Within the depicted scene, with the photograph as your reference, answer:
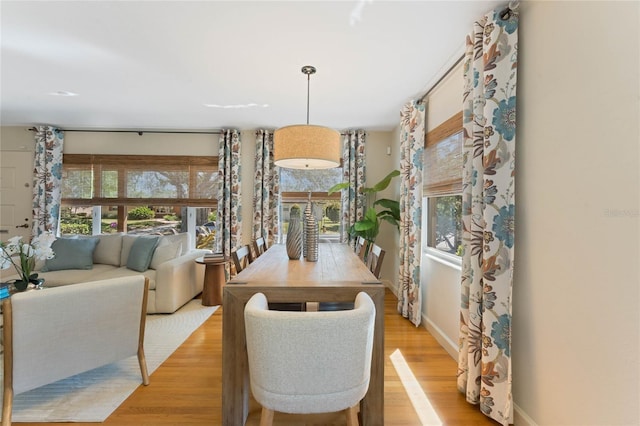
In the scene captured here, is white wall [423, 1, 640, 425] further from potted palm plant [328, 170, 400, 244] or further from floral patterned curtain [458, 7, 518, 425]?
potted palm plant [328, 170, 400, 244]

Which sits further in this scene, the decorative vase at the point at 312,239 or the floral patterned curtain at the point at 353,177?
the floral patterned curtain at the point at 353,177

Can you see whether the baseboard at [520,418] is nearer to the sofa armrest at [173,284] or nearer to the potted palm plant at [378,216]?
the potted palm plant at [378,216]

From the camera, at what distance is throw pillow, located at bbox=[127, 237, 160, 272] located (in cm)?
330

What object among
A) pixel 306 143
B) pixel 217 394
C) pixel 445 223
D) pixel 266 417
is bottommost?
pixel 217 394

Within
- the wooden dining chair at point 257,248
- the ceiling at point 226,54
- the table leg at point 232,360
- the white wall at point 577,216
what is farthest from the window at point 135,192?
the white wall at point 577,216

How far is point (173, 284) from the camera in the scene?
318 cm

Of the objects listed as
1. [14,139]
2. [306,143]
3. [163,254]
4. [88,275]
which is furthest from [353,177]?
[14,139]

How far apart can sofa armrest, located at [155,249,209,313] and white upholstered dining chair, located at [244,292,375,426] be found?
2486 mm

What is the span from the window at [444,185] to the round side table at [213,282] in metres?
2.59

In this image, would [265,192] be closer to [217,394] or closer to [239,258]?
[239,258]

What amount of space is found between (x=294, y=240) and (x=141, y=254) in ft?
7.29

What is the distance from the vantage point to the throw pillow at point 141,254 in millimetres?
3301

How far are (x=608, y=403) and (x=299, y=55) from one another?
271 centimetres

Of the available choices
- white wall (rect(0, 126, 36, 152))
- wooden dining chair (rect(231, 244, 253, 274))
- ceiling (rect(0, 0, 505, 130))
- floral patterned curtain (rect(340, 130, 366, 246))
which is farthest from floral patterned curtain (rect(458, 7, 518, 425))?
white wall (rect(0, 126, 36, 152))
